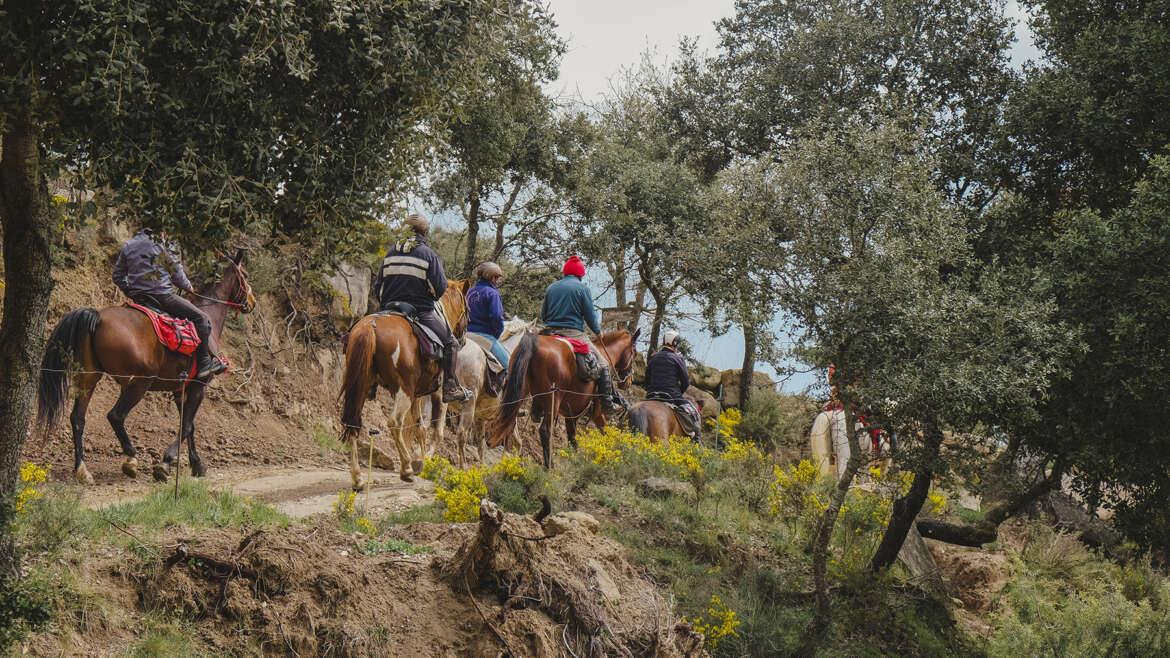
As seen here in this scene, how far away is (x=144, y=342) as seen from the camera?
1048cm

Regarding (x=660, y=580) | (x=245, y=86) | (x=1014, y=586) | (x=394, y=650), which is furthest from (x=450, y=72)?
(x=1014, y=586)

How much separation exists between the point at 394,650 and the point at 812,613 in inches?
262

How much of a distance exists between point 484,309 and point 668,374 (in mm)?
4692

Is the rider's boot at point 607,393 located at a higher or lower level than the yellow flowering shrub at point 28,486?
higher

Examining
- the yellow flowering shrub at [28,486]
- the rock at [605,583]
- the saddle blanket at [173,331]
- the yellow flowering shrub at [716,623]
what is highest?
the saddle blanket at [173,331]

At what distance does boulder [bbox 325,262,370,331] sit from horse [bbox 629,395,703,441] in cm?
647

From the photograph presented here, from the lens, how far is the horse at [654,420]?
54.0 ft

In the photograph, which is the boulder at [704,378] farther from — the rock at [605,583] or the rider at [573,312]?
the rock at [605,583]

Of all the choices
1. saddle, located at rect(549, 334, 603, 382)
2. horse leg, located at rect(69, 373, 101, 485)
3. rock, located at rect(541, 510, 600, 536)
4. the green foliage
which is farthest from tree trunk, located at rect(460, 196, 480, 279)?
the green foliage

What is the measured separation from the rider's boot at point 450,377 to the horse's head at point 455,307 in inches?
19.2

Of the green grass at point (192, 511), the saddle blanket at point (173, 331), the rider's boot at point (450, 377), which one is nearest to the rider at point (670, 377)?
the rider's boot at point (450, 377)

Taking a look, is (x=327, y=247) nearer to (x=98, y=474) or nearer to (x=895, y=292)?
(x=895, y=292)

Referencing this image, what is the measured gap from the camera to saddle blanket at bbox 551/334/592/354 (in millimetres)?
13948

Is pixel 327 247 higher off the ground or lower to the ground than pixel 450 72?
lower
